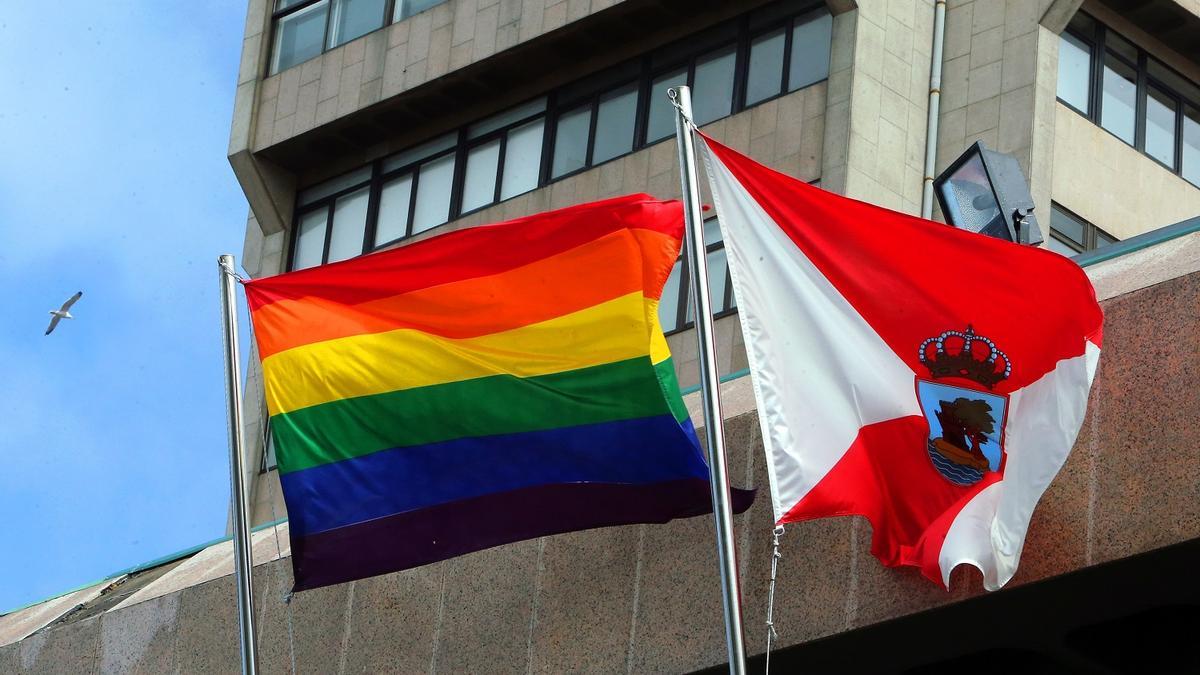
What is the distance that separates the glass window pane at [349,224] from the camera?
37.6 meters

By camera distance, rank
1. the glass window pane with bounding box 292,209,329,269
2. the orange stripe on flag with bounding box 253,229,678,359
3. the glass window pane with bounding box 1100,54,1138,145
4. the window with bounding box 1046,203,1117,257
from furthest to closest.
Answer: the glass window pane with bounding box 292,209,329,269
the glass window pane with bounding box 1100,54,1138,145
the window with bounding box 1046,203,1117,257
the orange stripe on flag with bounding box 253,229,678,359

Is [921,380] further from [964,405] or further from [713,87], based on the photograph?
[713,87]

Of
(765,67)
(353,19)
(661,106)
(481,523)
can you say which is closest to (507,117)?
(661,106)

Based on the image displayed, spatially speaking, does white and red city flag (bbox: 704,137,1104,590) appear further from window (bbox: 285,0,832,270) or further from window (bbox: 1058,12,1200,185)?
window (bbox: 1058,12,1200,185)

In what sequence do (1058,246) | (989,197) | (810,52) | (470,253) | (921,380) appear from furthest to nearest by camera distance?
(810,52)
(1058,246)
(989,197)
(470,253)
(921,380)

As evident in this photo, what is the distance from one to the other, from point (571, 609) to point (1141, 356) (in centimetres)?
455

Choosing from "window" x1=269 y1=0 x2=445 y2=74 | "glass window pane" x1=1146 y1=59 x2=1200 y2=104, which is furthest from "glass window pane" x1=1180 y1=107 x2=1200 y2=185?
"window" x1=269 y1=0 x2=445 y2=74

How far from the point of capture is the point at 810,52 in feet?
107

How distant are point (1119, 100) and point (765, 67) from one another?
5797 mm

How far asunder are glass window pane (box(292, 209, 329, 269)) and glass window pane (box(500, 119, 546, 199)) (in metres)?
4.30

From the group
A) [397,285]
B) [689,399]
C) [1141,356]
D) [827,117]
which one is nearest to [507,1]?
[827,117]

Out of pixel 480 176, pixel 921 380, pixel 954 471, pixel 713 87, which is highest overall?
pixel 713 87

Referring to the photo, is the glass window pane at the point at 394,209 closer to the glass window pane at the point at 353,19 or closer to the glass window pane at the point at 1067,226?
the glass window pane at the point at 353,19

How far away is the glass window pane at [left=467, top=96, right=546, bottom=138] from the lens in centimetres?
3600
